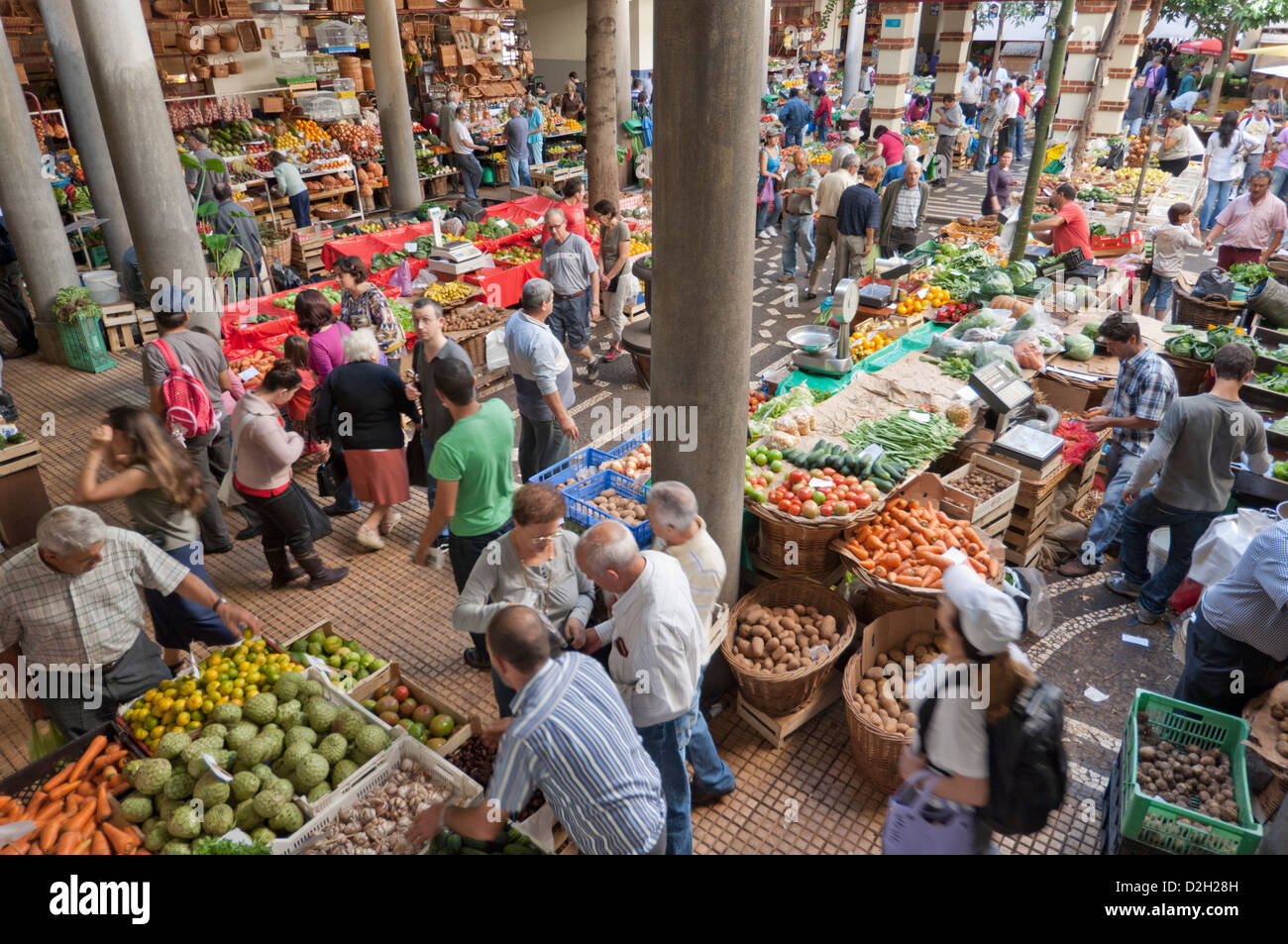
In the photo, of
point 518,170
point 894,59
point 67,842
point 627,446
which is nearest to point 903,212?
point 894,59

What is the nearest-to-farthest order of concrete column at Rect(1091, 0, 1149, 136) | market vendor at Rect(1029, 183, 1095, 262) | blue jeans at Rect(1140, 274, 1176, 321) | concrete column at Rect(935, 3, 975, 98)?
1. market vendor at Rect(1029, 183, 1095, 262)
2. blue jeans at Rect(1140, 274, 1176, 321)
3. concrete column at Rect(1091, 0, 1149, 136)
4. concrete column at Rect(935, 3, 975, 98)

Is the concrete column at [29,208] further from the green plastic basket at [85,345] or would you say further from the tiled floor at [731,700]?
the tiled floor at [731,700]

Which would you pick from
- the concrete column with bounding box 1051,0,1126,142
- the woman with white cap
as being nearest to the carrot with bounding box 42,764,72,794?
the woman with white cap

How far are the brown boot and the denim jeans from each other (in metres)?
5.47

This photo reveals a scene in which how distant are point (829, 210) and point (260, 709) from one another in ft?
29.1

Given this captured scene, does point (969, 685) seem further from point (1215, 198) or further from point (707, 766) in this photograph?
point (1215, 198)

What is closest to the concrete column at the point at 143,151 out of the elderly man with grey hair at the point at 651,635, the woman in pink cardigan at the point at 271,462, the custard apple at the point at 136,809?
the woman in pink cardigan at the point at 271,462

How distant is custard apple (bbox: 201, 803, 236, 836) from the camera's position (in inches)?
138

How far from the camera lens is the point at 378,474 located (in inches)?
234

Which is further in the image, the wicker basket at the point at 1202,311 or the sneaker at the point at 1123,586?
the wicker basket at the point at 1202,311

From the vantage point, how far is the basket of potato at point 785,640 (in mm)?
4387

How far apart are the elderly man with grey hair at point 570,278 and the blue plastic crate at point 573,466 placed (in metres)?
2.64

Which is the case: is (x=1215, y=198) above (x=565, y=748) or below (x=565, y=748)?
below

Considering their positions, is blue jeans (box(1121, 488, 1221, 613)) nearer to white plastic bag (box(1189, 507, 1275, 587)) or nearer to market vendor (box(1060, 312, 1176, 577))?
market vendor (box(1060, 312, 1176, 577))
